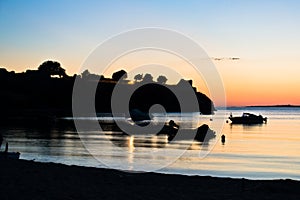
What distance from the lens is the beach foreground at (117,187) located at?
14343 millimetres

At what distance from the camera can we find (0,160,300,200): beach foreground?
1434 centimetres

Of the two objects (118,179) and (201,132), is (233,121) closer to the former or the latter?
(201,132)

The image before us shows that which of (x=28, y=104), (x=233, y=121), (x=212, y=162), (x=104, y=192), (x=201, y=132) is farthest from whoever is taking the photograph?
(x=28, y=104)

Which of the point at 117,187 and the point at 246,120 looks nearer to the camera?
Answer: the point at 117,187

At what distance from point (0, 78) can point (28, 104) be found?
848 inches

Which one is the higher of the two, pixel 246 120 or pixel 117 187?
pixel 246 120

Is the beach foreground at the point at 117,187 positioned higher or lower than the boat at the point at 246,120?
lower

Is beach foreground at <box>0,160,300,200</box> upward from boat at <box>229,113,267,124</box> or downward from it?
downward

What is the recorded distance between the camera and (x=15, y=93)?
177 meters

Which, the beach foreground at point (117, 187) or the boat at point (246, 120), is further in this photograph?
the boat at point (246, 120)

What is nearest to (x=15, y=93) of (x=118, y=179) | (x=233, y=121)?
(x=233, y=121)

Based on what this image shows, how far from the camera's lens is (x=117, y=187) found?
1684 centimetres

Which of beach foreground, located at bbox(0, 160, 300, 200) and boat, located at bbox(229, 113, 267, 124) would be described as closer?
beach foreground, located at bbox(0, 160, 300, 200)

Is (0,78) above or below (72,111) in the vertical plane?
above
